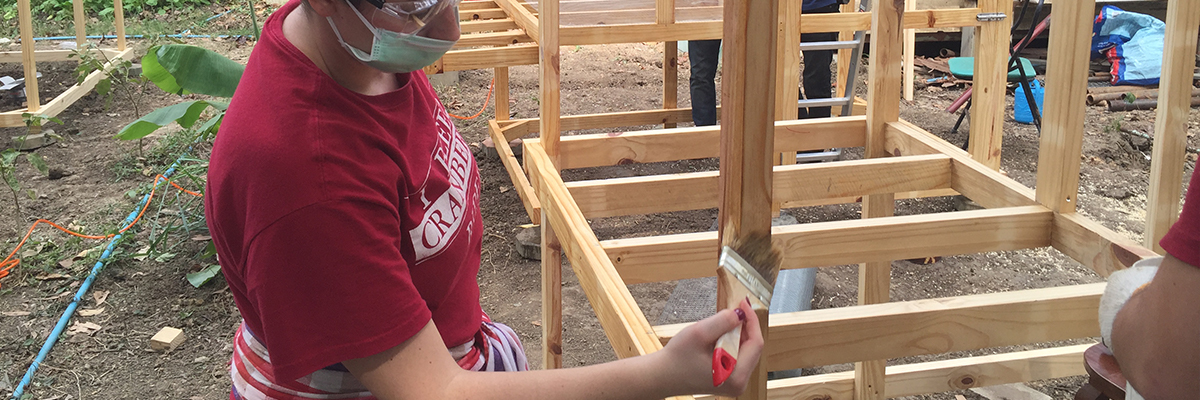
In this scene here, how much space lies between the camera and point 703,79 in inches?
221

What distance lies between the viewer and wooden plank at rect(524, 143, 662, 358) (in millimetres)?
1574

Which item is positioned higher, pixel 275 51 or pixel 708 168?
pixel 275 51

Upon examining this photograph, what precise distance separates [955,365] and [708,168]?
340 cm

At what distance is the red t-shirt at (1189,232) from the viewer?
1069mm

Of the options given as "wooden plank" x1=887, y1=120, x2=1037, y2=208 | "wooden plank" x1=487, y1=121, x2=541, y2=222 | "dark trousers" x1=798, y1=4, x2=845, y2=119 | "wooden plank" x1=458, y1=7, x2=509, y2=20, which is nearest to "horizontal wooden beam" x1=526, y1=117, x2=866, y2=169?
"wooden plank" x1=887, y1=120, x2=1037, y2=208

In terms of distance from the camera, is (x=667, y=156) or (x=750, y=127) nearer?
(x=750, y=127)

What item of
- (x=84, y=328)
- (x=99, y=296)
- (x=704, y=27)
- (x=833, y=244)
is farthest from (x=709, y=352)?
(x=99, y=296)

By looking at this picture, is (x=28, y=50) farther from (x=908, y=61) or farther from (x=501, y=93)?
(x=908, y=61)

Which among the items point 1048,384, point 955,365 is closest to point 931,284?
point 1048,384

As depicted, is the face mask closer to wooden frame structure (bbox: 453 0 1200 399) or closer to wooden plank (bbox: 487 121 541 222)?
wooden frame structure (bbox: 453 0 1200 399)

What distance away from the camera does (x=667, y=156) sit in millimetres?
3033

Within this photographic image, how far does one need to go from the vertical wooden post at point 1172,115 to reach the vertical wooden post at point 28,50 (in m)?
6.56

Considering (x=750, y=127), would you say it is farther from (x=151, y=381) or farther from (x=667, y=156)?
(x=151, y=381)

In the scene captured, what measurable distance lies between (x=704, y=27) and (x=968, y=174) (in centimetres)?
199
